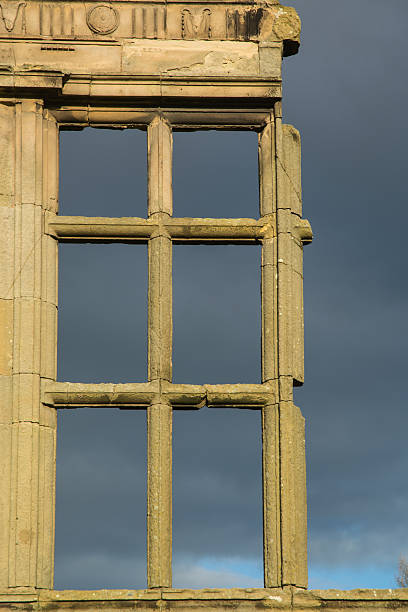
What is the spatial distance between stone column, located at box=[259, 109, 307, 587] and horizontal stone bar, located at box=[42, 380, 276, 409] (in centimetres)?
16

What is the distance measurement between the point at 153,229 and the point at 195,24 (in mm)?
1826

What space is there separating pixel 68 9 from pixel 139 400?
11.0 feet

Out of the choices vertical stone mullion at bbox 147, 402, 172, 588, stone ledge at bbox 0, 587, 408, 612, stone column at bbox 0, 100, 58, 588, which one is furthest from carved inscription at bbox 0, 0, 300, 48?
stone ledge at bbox 0, 587, 408, 612

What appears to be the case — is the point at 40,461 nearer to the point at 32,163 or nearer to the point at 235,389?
the point at 235,389

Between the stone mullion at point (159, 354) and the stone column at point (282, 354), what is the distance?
2.45ft

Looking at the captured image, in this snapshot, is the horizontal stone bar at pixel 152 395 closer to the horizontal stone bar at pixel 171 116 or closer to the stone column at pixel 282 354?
the stone column at pixel 282 354

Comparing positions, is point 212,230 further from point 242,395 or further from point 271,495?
point 271,495

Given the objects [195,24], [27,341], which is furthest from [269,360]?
[195,24]

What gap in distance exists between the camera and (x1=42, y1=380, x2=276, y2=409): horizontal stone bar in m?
11.1

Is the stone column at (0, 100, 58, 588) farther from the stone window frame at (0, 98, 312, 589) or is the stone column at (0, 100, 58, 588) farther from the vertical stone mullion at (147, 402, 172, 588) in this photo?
the vertical stone mullion at (147, 402, 172, 588)

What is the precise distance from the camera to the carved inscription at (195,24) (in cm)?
1199

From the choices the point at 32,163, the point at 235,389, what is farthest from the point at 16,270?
the point at 235,389

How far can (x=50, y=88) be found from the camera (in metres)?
11.6

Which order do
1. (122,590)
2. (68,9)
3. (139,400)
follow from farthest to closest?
1. (68,9)
2. (139,400)
3. (122,590)
